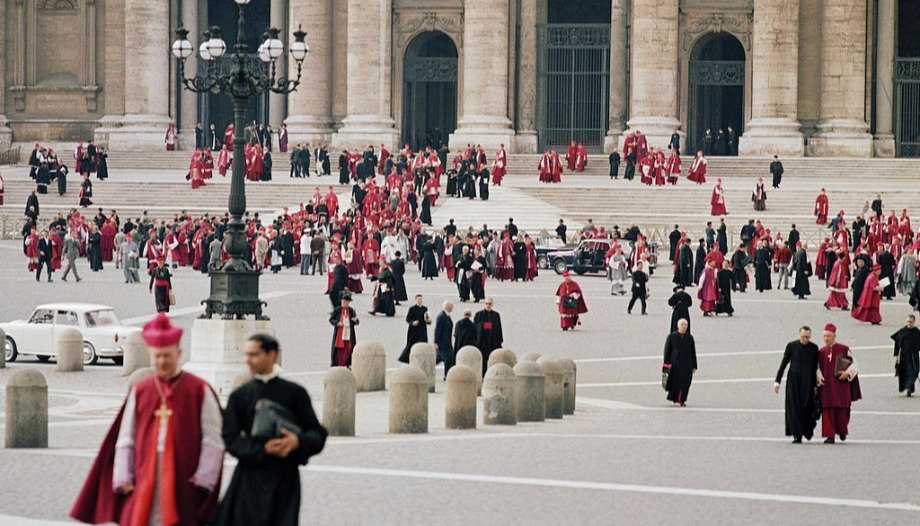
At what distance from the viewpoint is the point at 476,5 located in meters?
62.3

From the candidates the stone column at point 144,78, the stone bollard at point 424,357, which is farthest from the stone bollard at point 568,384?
the stone column at point 144,78

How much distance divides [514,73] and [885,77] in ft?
41.6

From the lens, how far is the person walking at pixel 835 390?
18.2 m

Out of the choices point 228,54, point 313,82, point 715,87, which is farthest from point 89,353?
point 228,54

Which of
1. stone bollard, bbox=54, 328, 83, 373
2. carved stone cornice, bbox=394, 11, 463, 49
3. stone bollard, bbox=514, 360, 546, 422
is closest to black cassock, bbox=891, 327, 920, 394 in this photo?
stone bollard, bbox=514, 360, 546, 422

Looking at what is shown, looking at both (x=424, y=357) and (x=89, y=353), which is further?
(x=89, y=353)

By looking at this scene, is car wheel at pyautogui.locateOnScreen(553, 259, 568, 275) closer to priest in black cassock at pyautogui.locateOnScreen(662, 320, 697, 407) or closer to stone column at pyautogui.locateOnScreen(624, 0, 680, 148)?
stone column at pyautogui.locateOnScreen(624, 0, 680, 148)

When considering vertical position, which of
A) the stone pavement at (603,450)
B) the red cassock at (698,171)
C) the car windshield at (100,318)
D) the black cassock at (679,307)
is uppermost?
the red cassock at (698,171)

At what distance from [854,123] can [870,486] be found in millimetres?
47795

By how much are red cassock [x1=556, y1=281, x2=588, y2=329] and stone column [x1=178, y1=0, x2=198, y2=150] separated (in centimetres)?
3965

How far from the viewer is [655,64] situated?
60938mm

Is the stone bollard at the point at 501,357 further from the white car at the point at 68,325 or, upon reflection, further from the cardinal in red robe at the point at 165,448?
the cardinal in red robe at the point at 165,448

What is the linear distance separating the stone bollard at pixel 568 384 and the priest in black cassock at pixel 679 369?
138cm

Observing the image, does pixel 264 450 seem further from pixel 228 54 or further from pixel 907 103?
pixel 228 54
